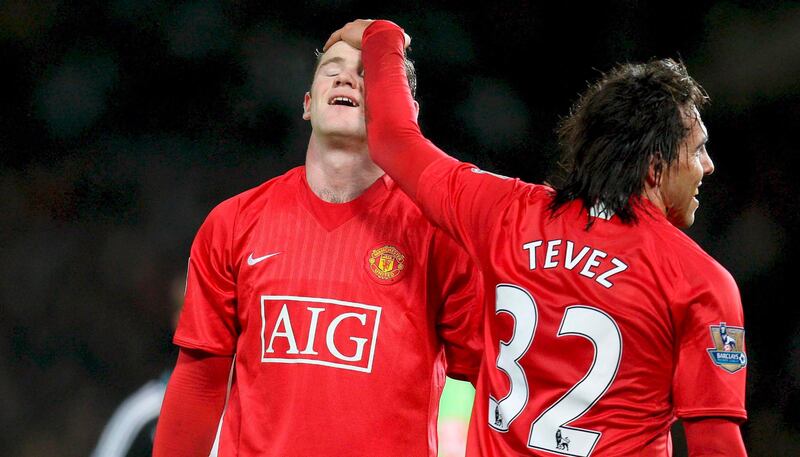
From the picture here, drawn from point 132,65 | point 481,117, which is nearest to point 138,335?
point 132,65

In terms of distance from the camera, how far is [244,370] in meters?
1.74

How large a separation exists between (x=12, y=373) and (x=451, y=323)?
78.3 inches

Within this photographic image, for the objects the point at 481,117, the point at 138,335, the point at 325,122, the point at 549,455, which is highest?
the point at 481,117

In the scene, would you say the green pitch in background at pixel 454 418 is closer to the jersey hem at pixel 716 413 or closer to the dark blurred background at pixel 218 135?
the dark blurred background at pixel 218 135

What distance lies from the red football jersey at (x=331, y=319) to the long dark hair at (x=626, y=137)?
0.35 m

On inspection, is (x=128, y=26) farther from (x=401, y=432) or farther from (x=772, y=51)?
(x=772, y=51)

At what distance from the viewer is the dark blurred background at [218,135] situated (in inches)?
124

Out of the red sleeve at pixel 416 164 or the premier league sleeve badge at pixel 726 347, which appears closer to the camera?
the premier league sleeve badge at pixel 726 347

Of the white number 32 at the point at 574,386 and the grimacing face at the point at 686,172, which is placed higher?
the grimacing face at the point at 686,172

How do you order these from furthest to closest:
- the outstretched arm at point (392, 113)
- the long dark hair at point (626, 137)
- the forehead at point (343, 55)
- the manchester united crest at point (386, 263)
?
1. the forehead at point (343, 55)
2. the manchester united crest at point (386, 263)
3. the outstretched arm at point (392, 113)
4. the long dark hair at point (626, 137)

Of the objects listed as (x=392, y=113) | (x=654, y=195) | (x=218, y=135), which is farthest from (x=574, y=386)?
(x=218, y=135)

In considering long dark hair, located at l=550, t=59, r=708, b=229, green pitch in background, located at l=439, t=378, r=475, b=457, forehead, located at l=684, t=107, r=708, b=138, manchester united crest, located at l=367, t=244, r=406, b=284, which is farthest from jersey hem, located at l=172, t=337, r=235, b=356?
green pitch in background, located at l=439, t=378, r=475, b=457

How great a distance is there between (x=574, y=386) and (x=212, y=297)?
721mm

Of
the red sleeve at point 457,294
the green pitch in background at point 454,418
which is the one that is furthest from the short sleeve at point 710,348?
the green pitch in background at point 454,418
